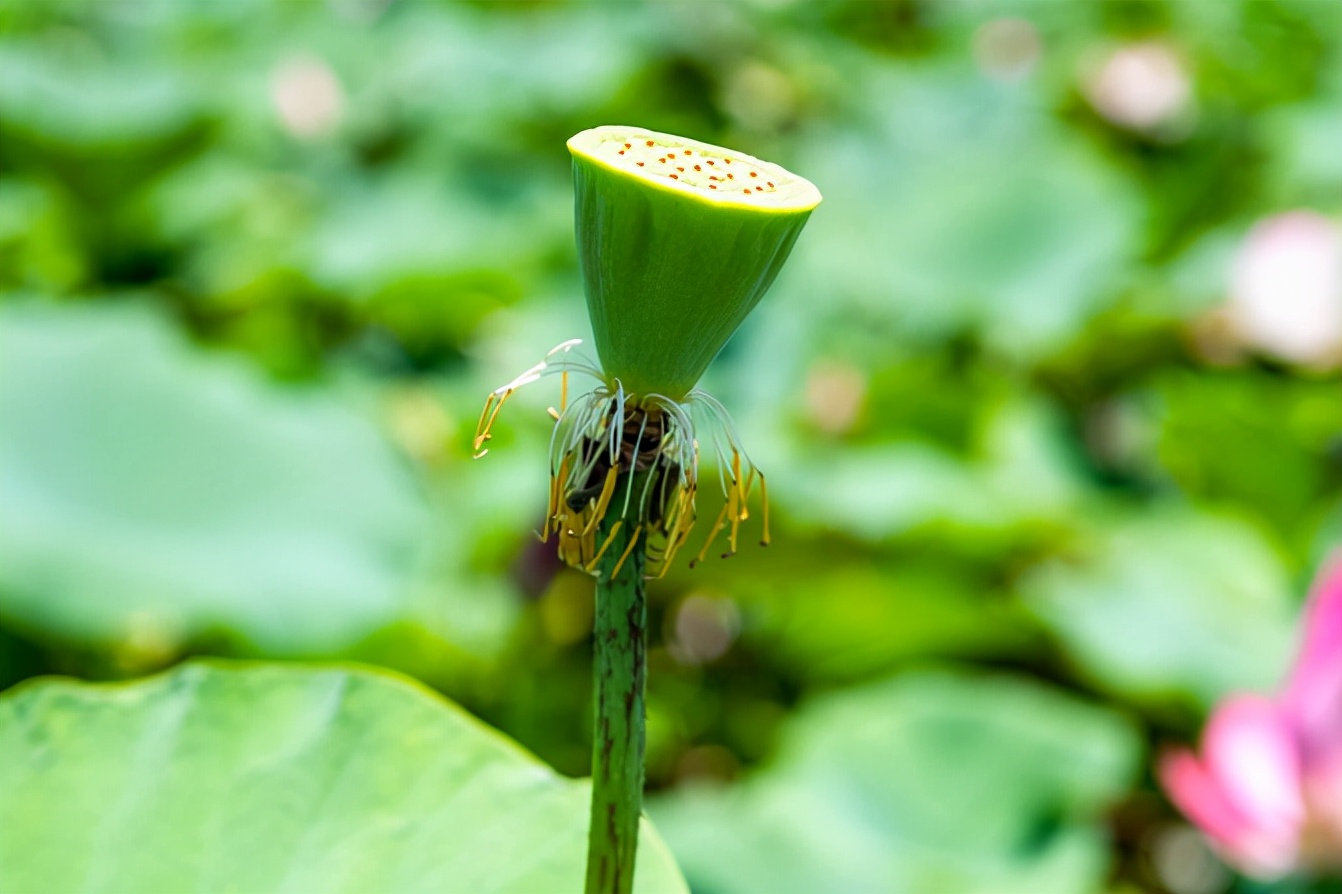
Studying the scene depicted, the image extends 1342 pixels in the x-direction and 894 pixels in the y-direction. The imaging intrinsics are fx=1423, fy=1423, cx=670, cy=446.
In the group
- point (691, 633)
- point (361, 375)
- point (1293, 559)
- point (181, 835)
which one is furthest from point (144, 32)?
point (181, 835)

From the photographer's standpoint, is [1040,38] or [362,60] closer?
[362,60]

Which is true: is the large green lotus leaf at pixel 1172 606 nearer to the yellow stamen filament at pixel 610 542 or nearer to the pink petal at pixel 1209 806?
the pink petal at pixel 1209 806

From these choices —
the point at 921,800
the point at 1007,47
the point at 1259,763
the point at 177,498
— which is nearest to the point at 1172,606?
the point at 921,800

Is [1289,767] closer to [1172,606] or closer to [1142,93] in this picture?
[1172,606]

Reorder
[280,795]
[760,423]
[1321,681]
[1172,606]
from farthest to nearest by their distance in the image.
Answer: [760,423] < [1172,606] < [1321,681] < [280,795]

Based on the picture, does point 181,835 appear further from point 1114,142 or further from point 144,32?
point 144,32

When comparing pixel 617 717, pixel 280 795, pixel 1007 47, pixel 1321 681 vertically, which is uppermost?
pixel 617 717

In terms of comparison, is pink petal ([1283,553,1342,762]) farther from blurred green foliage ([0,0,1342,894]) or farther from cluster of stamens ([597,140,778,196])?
cluster of stamens ([597,140,778,196])
